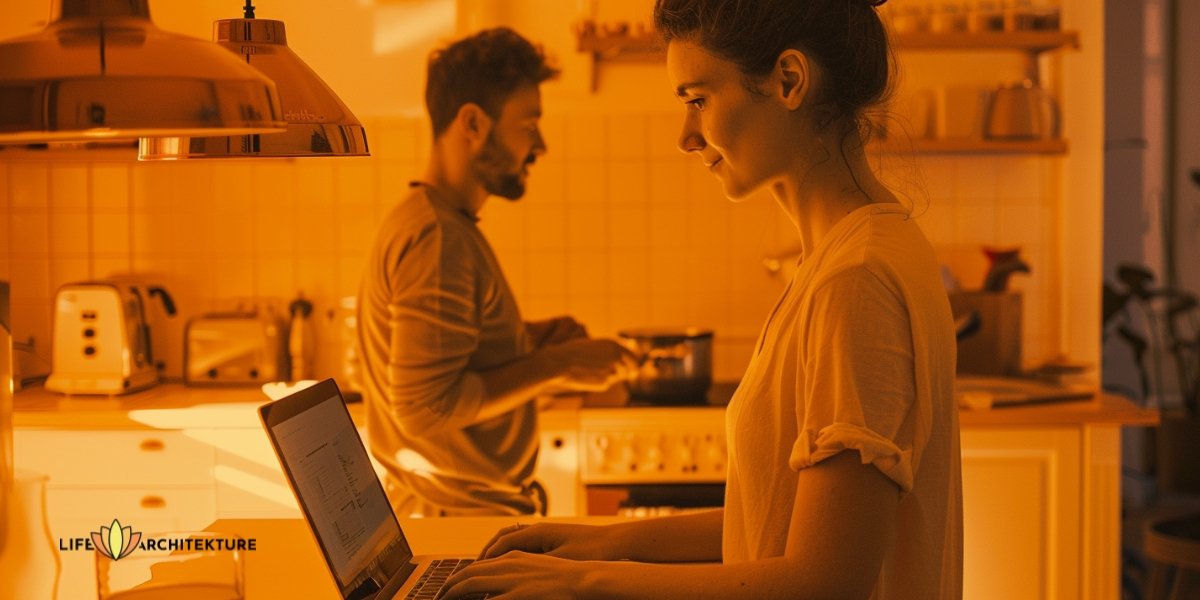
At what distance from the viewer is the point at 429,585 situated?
143cm


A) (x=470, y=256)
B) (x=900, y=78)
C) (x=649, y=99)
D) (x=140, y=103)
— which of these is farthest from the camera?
(x=649, y=99)

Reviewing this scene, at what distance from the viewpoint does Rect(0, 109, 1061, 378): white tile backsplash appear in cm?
373

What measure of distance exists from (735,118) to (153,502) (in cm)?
251

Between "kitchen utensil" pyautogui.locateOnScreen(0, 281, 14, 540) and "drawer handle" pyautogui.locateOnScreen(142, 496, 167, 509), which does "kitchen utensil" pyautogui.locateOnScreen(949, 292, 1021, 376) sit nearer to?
"drawer handle" pyautogui.locateOnScreen(142, 496, 167, 509)

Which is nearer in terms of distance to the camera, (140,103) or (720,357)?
(140,103)

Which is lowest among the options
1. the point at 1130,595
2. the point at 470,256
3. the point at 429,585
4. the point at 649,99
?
the point at 1130,595

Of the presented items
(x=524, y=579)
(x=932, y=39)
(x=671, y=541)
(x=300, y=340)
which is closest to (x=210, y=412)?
(x=300, y=340)

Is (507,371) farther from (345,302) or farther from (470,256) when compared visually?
(345,302)

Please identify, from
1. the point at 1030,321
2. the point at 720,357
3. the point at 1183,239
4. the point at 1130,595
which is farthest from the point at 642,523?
the point at 1183,239

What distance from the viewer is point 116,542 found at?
1.17 meters

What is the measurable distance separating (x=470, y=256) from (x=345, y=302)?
4.76ft

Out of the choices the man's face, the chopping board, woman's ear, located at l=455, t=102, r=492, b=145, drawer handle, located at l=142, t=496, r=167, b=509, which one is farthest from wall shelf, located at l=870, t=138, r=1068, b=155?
drawer handle, located at l=142, t=496, r=167, b=509

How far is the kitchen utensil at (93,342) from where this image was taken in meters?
3.41

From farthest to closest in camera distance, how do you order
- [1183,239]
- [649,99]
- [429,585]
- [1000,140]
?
1. [1183,239]
2. [649,99]
3. [1000,140]
4. [429,585]
